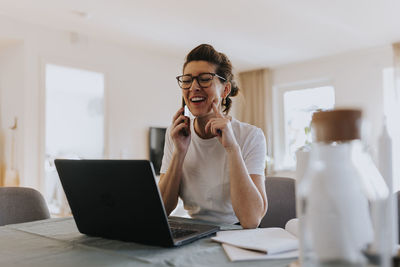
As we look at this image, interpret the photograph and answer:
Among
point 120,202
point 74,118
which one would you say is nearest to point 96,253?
point 120,202

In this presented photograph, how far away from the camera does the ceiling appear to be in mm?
3494

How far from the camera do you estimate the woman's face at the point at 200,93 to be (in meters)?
1.50

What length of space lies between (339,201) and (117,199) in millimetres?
530

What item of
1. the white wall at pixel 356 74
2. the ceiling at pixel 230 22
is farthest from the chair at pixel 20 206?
the white wall at pixel 356 74

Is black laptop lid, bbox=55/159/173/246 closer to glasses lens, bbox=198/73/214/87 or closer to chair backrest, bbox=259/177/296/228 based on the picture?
glasses lens, bbox=198/73/214/87

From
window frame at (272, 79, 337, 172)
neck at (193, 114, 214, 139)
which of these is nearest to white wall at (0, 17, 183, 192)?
window frame at (272, 79, 337, 172)

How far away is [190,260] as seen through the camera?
0.73m

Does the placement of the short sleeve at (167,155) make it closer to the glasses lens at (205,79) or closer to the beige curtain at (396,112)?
the glasses lens at (205,79)

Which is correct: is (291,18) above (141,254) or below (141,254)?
above

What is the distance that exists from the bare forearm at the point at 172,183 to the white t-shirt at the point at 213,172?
0.16ft

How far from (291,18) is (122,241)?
3.51 metres

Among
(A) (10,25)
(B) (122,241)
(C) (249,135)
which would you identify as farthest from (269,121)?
(B) (122,241)

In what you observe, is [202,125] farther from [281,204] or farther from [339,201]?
[339,201]

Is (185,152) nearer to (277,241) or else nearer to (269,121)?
(277,241)
